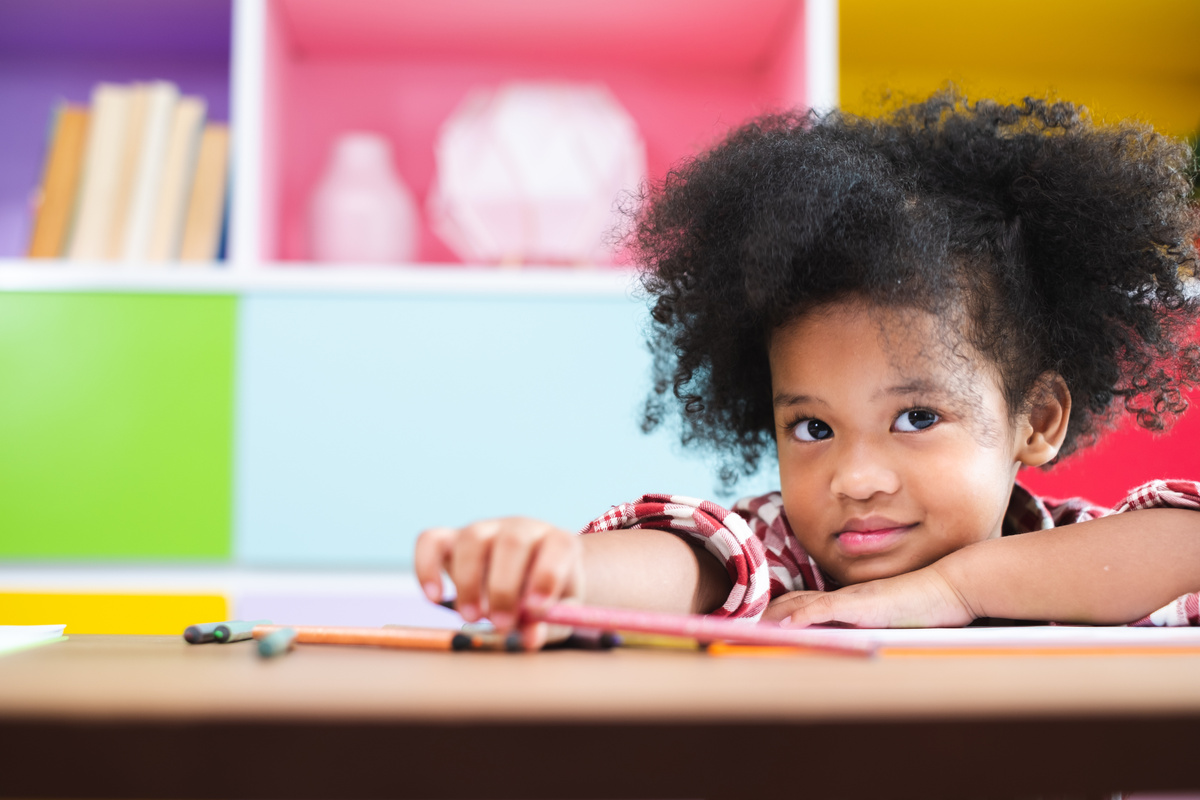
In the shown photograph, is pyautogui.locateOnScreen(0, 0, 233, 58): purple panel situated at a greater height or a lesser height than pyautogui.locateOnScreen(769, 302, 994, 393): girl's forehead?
greater

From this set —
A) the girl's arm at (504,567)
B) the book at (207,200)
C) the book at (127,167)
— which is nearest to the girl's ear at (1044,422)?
the girl's arm at (504,567)

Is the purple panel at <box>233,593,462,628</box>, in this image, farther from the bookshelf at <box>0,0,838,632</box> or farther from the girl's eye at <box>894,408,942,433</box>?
the girl's eye at <box>894,408,942,433</box>

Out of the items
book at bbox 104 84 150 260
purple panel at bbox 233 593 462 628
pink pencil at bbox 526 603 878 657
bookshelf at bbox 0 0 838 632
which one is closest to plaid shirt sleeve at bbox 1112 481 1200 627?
pink pencil at bbox 526 603 878 657

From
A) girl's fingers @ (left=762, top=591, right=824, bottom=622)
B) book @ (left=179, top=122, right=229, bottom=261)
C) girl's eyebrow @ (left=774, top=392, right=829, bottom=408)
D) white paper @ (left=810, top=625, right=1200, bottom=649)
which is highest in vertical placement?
book @ (left=179, top=122, right=229, bottom=261)

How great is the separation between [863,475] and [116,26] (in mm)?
1746

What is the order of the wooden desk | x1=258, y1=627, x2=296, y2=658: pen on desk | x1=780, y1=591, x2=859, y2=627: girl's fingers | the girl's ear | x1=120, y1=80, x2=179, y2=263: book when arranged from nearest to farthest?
the wooden desk → x1=258, y1=627, x2=296, y2=658: pen on desk → x1=780, y1=591, x2=859, y2=627: girl's fingers → the girl's ear → x1=120, y1=80, x2=179, y2=263: book

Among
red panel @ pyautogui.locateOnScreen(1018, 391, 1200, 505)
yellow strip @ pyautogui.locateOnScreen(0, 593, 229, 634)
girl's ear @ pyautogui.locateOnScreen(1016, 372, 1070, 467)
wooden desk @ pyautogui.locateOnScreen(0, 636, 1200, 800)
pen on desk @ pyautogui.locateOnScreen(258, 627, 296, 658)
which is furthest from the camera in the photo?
yellow strip @ pyautogui.locateOnScreen(0, 593, 229, 634)

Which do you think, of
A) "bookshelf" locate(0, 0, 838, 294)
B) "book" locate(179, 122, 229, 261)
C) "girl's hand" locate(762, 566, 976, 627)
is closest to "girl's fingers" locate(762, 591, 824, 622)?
"girl's hand" locate(762, 566, 976, 627)

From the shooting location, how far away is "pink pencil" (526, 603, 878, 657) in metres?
0.41

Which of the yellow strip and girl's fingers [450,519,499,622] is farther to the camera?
the yellow strip

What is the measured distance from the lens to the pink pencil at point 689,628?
0.41 metres

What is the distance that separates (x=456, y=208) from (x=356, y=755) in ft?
5.67

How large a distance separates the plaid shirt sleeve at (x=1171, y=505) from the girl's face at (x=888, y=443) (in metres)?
0.11

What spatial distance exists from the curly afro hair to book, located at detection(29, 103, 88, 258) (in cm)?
118
